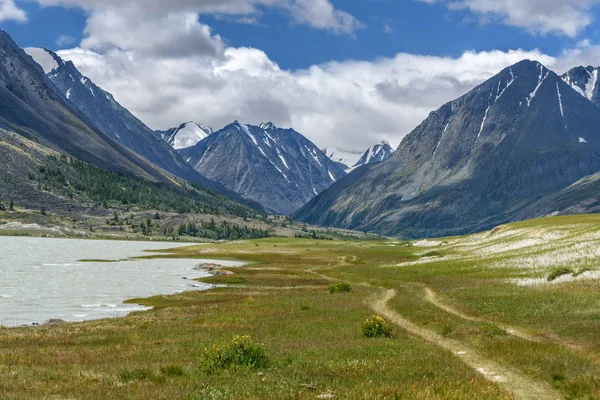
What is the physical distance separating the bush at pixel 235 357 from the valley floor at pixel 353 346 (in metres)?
0.46

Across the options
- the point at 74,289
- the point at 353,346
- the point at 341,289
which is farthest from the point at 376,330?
the point at 74,289

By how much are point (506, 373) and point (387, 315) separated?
21030 mm

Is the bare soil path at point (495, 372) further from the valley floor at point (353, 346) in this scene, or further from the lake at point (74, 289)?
the lake at point (74, 289)

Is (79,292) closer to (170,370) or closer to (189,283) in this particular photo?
(189,283)

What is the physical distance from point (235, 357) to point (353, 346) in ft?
25.5

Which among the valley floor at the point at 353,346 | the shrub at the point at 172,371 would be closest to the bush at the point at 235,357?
the valley floor at the point at 353,346

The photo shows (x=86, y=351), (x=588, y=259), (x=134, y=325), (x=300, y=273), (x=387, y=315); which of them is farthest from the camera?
(x=300, y=273)

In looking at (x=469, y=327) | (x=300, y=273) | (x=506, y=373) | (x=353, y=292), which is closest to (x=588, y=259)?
(x=353, y=292)

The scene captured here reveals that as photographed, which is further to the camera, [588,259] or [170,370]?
[588,259]

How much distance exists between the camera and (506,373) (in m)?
20.7

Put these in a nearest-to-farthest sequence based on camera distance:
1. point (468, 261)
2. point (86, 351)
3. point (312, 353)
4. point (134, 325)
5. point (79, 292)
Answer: point (312, 353), point (86, 351), point (134, 325), point (79, 292), point (468, 261)

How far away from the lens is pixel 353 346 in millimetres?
27141

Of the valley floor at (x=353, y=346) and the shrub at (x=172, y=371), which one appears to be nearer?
the valley floor at (x=353, y=346)

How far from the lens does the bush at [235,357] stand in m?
21.1
